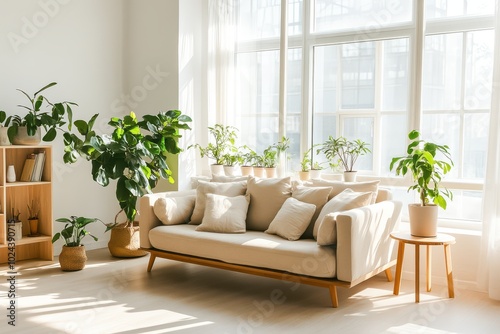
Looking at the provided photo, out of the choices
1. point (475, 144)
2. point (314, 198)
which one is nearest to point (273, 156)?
point (314, 198)

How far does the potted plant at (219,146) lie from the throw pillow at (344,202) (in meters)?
1.69

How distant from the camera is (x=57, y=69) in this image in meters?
5.77

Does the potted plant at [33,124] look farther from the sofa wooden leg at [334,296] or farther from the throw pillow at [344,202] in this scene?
the sofa wooden leg at [334,296]

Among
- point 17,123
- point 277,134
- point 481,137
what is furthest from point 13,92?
point 481,137

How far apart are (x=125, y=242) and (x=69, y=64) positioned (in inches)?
76.1

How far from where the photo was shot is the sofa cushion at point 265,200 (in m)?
4.90

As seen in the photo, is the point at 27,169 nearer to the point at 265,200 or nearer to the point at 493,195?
the point at 265,200

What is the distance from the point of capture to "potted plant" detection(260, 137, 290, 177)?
5590 millimetres

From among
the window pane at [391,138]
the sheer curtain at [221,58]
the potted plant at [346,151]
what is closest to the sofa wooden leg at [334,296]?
the potted plant at [346,151]

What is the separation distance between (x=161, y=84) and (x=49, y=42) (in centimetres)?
120

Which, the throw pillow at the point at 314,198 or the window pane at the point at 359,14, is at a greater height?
the window pane at the point at 359,14

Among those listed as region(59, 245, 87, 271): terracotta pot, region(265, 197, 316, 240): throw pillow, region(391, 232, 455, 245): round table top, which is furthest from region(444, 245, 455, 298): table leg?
region(59, 245, 87, 271): terracotta pot

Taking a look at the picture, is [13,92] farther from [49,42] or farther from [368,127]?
[368,127]

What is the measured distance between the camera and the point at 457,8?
4832 millimetres
